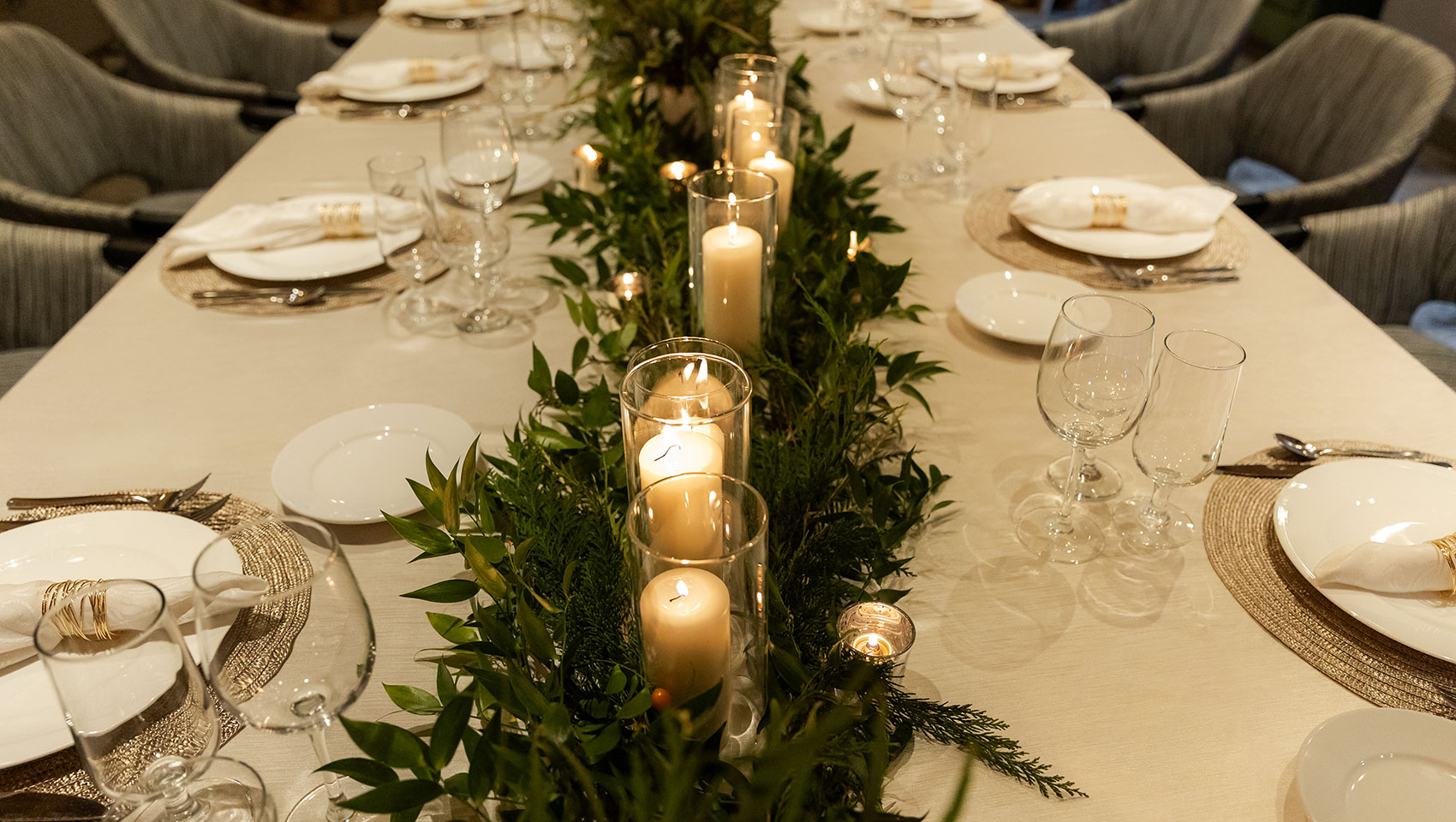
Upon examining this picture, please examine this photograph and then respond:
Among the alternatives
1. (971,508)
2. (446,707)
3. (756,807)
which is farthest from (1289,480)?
(446,707)

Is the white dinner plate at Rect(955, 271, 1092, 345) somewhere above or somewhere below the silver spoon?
below

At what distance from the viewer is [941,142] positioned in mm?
1817

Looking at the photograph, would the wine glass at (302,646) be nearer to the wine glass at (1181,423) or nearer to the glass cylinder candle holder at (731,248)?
the glass cylinder candle holder at (731,248)

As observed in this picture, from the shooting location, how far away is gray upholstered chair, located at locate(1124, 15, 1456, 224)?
188 cm

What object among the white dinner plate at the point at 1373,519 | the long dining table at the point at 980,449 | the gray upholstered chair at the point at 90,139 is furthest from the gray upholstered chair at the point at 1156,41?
the gray upholstered chair at the point at 90,139

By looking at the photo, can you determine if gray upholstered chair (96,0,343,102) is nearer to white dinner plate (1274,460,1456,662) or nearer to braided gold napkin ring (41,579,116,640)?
braided gold napkin ring (41,579,116,640)

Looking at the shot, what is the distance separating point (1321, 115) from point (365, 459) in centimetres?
219

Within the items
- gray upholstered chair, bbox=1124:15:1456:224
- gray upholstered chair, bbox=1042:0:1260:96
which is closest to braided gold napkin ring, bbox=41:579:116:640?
gray upholstered chair, bbox=1124:15:1456:224

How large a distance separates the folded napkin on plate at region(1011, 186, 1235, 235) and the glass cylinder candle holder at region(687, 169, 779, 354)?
64 centimetres

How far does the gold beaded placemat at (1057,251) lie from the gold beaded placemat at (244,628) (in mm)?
1100

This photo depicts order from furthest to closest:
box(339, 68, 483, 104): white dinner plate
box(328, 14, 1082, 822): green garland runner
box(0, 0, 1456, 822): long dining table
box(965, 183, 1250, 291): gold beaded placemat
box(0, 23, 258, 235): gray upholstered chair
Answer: box(339, 68, 483, 104): white dinner plate
box(0, 23, 258, 235): gray upholstered chair
box(965, 183, 1250, 291): gold beaded placemat
box(0, 0, 1456, 822): long dining table
box(328, 14, 1082, 822): green garland runner

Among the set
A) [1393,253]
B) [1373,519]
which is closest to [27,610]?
[1373,519]

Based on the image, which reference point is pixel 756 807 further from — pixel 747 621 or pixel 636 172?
pixel 636 172

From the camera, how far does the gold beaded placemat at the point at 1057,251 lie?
1446 millimetres
